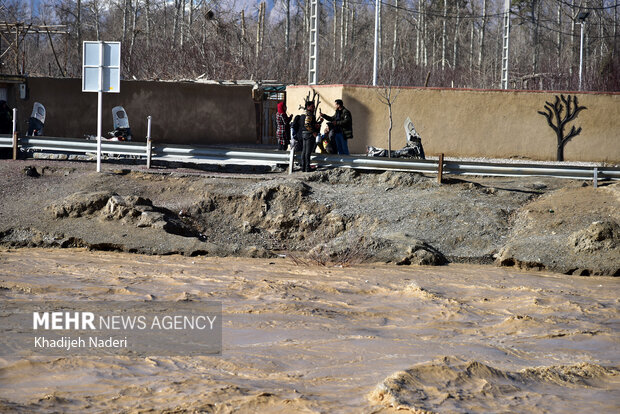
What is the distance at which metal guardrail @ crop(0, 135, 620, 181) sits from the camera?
57.6ft

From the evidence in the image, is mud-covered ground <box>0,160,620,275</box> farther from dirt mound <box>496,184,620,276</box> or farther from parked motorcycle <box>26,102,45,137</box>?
parked motorcycle <box>26,102,45,137</box>

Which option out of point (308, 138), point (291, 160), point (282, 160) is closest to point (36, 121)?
point (282, 160)

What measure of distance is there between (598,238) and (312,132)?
696cm

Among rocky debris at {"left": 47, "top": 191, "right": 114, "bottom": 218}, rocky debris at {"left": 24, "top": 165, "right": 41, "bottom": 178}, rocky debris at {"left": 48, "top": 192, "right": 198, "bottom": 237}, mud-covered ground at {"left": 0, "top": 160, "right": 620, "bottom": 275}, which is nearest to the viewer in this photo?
mud-covered ground at {"left": 0, "top": 160, "right": 620, "bottom": 275}

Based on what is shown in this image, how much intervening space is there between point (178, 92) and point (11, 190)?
43.9 feet

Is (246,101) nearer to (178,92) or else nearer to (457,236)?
(178,92)

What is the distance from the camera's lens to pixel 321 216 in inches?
629

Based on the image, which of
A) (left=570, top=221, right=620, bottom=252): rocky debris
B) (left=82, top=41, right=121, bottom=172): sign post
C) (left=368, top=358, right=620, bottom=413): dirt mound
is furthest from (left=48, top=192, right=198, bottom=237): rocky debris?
(left=368, top=358, right=620, bottom=413): dirt mound

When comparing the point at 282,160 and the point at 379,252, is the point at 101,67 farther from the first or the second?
the point at 379,252

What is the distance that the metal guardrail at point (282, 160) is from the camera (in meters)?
17.6

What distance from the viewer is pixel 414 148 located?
67.6ft

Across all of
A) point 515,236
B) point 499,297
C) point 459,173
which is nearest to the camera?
point 499,297

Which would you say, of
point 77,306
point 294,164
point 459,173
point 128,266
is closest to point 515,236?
point 459,173

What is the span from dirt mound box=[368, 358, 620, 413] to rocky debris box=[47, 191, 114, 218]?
31.1 ft
